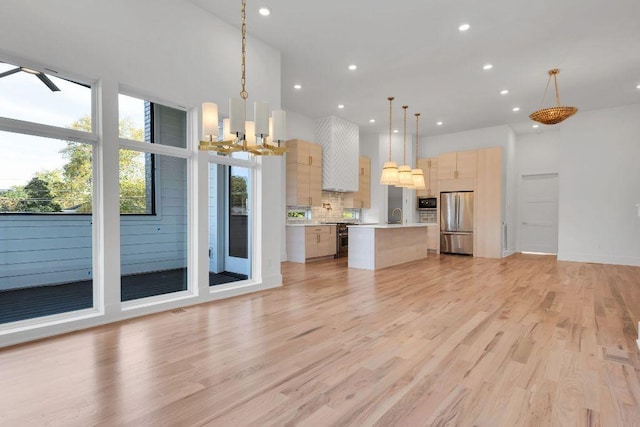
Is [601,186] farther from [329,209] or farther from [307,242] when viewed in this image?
[307,242]

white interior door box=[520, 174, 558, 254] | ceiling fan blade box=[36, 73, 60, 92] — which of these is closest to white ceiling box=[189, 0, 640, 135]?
ceiling fan blade box=[36, 73, 60, 92]

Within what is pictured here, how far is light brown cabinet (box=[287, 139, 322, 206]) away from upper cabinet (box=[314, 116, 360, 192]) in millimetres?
377

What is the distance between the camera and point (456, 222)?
9242 millimetres

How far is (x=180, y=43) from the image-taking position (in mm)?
3979

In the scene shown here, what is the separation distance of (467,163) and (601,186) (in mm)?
2912

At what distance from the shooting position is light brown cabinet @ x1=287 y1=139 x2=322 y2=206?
7.71 m

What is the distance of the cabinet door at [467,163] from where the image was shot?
894cm

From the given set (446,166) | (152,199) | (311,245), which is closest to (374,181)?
(446,166)

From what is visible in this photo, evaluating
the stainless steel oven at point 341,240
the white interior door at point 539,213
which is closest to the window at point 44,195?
the stainless steel oven at point 341,240

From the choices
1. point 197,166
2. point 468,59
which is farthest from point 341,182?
point 197,166

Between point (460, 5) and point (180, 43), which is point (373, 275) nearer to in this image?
point (460, 5)

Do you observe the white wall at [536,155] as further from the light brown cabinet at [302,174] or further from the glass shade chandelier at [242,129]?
the glass shade chandelier at [242,129]

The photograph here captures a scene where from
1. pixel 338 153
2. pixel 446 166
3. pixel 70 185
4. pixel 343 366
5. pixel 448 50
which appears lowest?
pixel 343 366

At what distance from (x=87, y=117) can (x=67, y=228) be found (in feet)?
3.80
